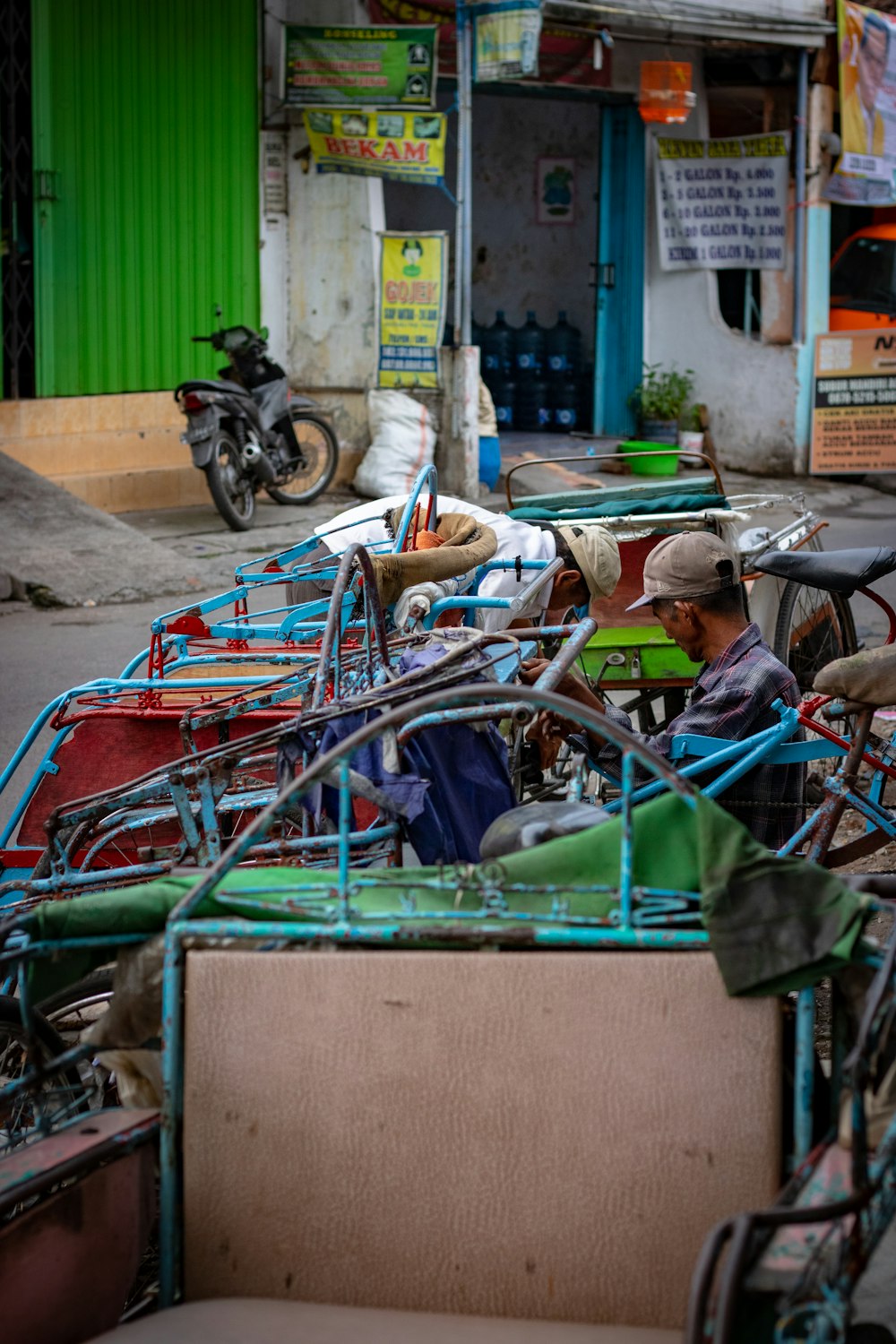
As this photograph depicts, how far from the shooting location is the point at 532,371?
16.1 metres

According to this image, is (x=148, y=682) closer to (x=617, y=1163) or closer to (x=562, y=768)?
(x=562, y=768)

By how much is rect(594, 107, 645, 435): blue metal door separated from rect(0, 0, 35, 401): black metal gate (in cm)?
582

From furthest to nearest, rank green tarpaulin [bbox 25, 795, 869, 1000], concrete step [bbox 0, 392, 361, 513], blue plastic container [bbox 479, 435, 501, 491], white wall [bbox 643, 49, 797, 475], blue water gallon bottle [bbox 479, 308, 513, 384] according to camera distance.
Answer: blue water gallon bottle [bbox 479, 308, 513, 384]
white wall [bbox 643, 49, 797, 475]
blue plastic container [bbox 479, 435, 501, 491]
concrete step [bbox 0, 392, 361, 513]
green tarpaulin [bbox 25, 795, 869, 1000]

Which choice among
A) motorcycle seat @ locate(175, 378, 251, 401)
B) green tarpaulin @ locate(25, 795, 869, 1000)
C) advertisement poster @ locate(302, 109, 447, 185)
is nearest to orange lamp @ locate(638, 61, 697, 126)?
advertisement poster @ locate(302, 109, 447, 185)

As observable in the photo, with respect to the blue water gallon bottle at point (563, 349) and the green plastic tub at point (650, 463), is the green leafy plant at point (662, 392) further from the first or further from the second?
the blue water gallon bottle at point (563, 349)

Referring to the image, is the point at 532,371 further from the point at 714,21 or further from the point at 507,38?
the point at 507,38

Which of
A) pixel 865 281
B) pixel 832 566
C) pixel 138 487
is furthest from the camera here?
pixel 865 281

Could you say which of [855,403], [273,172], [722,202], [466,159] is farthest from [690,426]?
A: [273,172]

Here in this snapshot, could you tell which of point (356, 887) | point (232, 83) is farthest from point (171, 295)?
point (356, 887)

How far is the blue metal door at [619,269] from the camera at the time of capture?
1430cm

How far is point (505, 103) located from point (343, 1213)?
15351 millimetres

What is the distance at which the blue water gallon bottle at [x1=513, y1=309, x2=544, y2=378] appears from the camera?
16062mm

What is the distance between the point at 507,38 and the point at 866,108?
435cm

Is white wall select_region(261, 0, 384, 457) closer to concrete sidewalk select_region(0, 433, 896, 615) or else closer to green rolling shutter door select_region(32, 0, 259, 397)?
green rolling shutter door select_region(32, 0, 259, 397)
